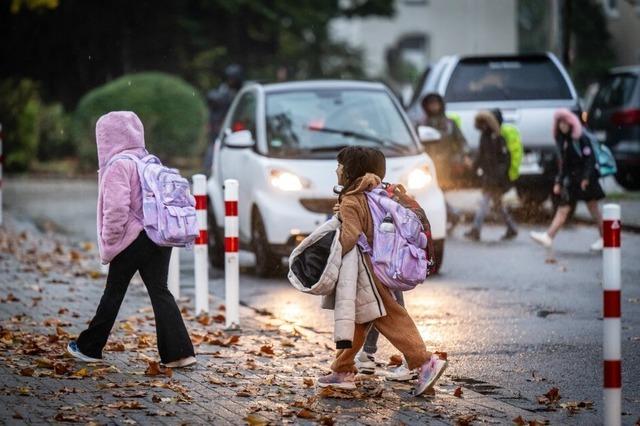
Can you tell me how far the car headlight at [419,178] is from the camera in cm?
1356

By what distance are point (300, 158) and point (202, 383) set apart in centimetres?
591

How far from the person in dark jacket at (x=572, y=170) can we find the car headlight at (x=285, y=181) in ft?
10.3

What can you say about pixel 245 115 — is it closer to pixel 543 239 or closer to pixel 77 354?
pixel 543 239

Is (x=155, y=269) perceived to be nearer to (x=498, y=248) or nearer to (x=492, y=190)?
(x=498, y=248)

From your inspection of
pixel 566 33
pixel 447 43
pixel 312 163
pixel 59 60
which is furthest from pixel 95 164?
pixel 447 43

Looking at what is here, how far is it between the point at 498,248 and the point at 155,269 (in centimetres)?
789

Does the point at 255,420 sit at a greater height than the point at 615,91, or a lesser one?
lesser

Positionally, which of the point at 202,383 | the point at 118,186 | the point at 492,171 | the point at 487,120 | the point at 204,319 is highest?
the point at 487,120

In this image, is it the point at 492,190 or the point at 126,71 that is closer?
the point at 492,190

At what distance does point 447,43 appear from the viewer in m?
62.5

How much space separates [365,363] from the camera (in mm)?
8656

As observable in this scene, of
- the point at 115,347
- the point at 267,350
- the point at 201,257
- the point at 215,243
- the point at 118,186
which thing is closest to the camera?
the point at 118,186

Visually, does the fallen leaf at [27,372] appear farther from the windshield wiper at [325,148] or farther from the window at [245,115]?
the window at [245,115]

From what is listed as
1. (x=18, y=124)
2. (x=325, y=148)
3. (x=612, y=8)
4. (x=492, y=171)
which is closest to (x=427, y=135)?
(x=325, y=148)
